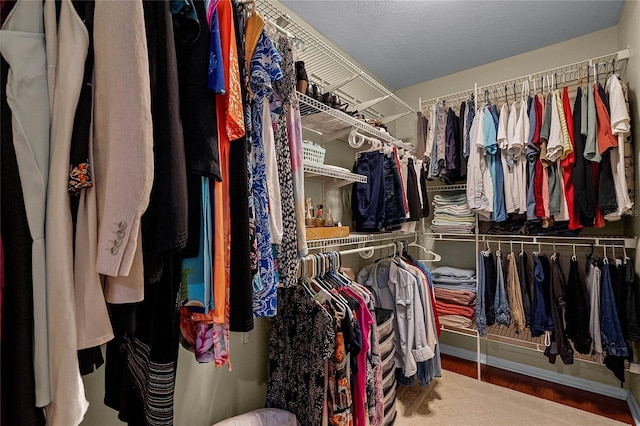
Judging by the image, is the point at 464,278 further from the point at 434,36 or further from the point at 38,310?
the point at 38,310

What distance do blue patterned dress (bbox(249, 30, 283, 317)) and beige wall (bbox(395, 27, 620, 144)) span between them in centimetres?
250

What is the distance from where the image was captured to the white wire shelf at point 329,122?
5.00 ft

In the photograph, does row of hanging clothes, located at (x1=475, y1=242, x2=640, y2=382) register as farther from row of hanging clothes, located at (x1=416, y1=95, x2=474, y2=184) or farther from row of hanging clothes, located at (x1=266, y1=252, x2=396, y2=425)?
row of hanging clothes, located at (x1=266, y1=252, x2=396, y2=425)

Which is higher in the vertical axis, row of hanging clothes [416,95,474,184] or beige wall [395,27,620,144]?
beige wall [395,27,620,144]

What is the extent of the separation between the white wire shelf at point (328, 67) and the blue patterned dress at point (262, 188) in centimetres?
50

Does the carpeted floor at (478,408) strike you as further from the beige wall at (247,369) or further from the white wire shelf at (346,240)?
the white wire shelf at (346,240)

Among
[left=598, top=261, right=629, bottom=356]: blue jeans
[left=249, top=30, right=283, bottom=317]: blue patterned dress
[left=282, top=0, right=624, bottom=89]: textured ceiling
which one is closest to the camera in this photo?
→ [left=249, top=30, right=283, bottom=317]: blue patterned dress

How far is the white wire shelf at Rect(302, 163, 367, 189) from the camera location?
4.98 ft

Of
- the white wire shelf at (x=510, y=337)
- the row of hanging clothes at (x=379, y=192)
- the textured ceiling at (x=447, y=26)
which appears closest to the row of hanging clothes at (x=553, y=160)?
the textured ceiling at (x=447, y=26)

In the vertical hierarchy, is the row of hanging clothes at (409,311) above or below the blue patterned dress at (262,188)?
below

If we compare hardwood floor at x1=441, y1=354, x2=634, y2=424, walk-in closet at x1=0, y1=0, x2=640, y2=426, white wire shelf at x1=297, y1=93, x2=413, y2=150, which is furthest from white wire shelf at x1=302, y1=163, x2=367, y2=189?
hardwood floor at x1=441, y1=354, x2=634, y2=424

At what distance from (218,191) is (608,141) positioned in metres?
2.36

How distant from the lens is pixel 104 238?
56cm

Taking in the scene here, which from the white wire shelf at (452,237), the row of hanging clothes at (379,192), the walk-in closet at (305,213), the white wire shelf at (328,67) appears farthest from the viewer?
the white wire shelf at (452,237)
